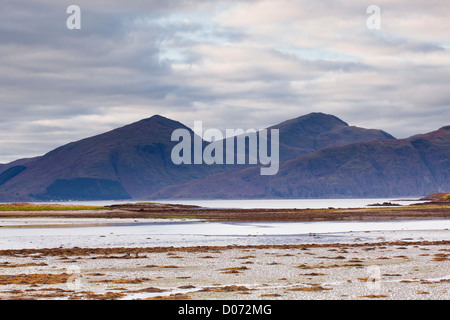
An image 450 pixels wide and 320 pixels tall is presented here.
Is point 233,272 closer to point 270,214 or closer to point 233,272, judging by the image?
point 233,272

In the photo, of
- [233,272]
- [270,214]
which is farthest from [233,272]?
[270,214]

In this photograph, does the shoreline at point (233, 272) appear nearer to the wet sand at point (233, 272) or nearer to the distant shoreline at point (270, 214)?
the wet sand at point (233, 272)

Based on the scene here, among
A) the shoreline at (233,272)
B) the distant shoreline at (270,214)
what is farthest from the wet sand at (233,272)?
the distant shoreline at (270,214)

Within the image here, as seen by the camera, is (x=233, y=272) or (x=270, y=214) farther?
(x=270, y=214)

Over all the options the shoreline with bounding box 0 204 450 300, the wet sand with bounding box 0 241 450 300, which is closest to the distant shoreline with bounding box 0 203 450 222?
the shoreline with bounding box 0 204 450 300

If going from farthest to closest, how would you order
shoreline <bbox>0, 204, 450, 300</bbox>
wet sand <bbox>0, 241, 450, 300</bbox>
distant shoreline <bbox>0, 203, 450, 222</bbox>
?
distant shoreline <bbox>0, 203, 450, 222</bbox>
wet sand <bbox>0, 241, 450, 300</bbox>
shoreline <bbox>0, 204, 450, 300</bbox>

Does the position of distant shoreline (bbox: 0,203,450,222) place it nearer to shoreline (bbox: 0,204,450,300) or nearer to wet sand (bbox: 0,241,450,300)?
shoreline (bbox: 0,204,450,300)

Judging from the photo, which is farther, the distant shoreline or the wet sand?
the distant shoreline

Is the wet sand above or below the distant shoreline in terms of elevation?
above

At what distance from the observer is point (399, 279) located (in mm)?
28281

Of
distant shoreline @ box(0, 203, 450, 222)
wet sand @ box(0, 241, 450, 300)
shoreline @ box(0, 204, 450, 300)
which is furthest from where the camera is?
distant shoreline @ box(0, 203, 450, 222)
